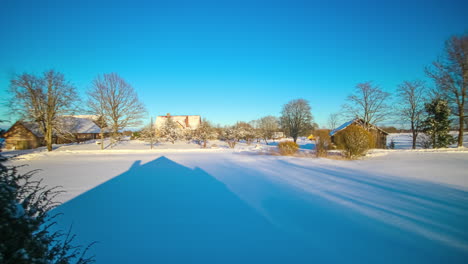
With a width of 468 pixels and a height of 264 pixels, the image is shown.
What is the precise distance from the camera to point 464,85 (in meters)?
19.0

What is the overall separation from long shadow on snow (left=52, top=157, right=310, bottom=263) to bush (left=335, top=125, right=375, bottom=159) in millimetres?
12176

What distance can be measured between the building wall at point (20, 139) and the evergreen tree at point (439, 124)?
55.9 meters

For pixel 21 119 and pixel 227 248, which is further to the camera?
pixel 21 119

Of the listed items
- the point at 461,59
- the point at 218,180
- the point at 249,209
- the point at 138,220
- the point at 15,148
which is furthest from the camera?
the point at 15,148

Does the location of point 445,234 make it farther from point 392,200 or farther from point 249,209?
point 249,209

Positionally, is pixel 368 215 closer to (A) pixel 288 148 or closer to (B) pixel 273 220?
(B) pixel 273 220

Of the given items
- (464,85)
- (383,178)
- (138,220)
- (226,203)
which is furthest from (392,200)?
(464,85)

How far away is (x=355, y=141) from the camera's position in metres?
14.3

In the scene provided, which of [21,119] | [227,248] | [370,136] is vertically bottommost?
[227,248]

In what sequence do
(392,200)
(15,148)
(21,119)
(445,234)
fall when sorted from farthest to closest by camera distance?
(15,148), (21,119), (392,200), (445,234)

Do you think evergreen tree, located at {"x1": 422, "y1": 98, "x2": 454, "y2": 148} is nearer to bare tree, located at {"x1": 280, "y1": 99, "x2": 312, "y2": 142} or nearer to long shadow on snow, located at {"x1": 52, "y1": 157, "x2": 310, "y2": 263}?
bare tree, located at {"x1": 280, "y1": 99, "x2": 312, "y2": 142}

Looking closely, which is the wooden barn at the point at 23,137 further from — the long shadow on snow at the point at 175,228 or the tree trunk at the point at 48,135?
the long shadow on snow at the point at 175,228

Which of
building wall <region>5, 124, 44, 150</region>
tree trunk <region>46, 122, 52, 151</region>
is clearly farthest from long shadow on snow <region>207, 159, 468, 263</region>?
building wall <region>5, 124, 44, 150</region>

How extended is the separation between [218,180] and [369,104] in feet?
96.4
